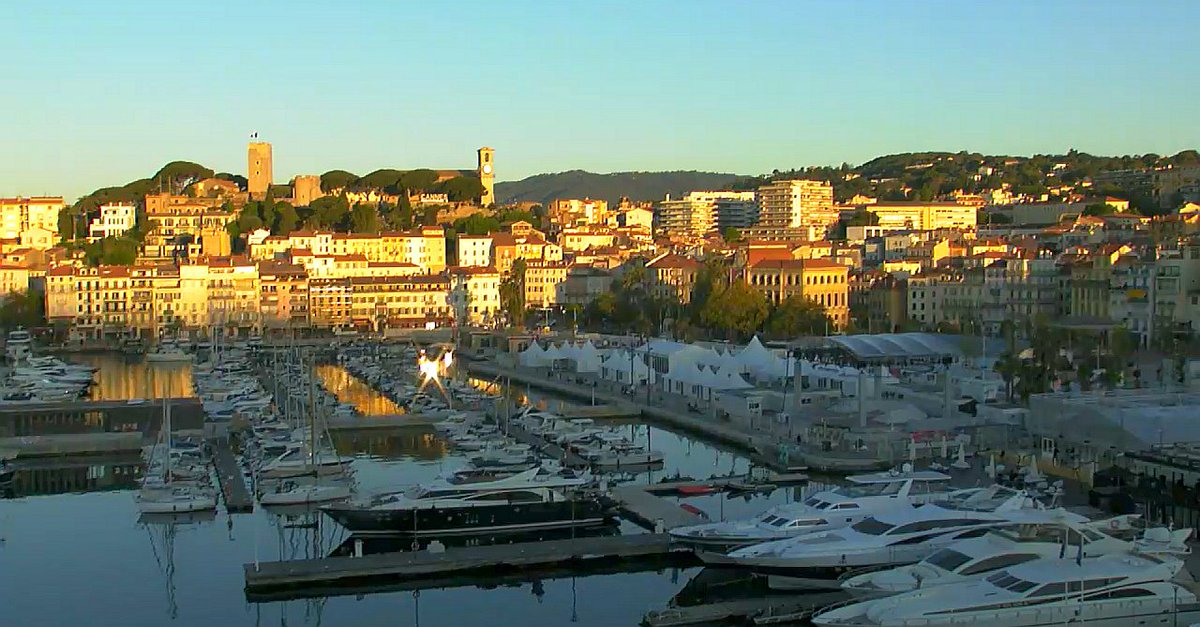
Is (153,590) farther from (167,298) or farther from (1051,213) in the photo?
(1051,213)

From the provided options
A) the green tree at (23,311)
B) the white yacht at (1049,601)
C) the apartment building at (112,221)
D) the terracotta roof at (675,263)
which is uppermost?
the apartment building at (112,221)

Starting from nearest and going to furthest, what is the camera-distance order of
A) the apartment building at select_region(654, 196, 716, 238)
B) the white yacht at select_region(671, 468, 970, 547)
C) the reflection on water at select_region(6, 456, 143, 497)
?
the white yacht at select_region(671, 468, 970, 547) → the reflection on water at select_region(6, 456, 143, 497) → the apartment building at select_region(654, 196, 716, 238)

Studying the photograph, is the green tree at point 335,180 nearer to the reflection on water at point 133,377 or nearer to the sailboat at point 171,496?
the reflection on water at point 133,377

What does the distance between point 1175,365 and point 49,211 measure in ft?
138

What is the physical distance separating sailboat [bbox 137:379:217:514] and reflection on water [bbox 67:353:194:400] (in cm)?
786

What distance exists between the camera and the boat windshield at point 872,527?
10.9 meters

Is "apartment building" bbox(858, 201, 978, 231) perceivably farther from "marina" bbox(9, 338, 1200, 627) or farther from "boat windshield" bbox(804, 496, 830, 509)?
"boat windshield" bbox(804, 496, 830, 509)

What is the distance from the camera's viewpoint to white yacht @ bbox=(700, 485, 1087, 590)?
10578 mm

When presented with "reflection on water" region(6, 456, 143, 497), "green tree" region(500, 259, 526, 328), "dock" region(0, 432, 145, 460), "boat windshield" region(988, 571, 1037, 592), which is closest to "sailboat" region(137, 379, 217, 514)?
"reflection on water" region(6, 456, 143, 497)

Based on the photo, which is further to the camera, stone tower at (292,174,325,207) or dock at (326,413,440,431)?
stone tower at (292,174,325,207)

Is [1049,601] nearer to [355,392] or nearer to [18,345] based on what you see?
[355,392]

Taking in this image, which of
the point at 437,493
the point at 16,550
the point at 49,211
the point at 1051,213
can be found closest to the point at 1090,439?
the point at 437,493

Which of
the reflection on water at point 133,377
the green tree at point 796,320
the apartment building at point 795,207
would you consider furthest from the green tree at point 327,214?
the green tree at point 796,320

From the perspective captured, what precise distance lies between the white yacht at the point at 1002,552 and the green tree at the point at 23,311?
3123 cm
